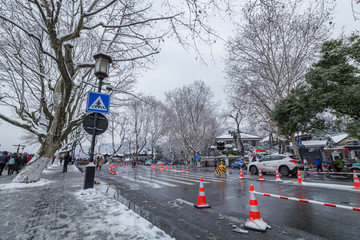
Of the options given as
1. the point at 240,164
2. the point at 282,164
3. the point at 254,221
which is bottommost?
the point at 254,221

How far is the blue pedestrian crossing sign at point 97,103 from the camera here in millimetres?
6043

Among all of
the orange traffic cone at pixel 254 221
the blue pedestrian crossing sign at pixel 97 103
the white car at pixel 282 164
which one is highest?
the blue pedestrian crossing sign at pixel 97 103

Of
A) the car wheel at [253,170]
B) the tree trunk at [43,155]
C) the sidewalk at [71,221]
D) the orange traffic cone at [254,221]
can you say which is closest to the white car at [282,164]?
the car wheel at [253,170]

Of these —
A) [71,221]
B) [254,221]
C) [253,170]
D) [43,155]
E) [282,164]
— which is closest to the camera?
[71,221]

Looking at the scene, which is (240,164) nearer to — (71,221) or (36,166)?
(36,166)

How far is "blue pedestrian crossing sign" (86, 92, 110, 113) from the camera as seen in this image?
19.8ft

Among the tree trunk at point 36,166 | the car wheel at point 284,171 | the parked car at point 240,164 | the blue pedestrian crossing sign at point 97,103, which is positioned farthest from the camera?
the parked car at point 240,164

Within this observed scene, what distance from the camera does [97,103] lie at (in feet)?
20.4

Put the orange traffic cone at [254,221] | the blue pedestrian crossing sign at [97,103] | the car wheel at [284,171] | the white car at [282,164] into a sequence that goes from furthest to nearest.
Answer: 1. the car wheel at [284,171]
2. the white car at [282,164]
3. the blue pedestrian crossing sign at [97,103]
4. the orange traffic cone at [254,221]

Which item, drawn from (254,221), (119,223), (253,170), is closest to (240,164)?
(253,170)

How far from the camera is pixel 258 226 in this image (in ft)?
11.6

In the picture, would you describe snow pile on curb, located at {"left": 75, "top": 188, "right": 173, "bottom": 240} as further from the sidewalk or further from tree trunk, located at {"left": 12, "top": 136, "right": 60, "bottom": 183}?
tree trunk, located at {"left": 12, "top": 136, "right": 60, "bottom": 183}

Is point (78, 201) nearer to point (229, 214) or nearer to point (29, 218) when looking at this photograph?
point (29, 218)

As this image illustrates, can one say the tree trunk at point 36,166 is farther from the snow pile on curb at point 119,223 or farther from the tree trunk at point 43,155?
the snow pile on curb at point 119,223
